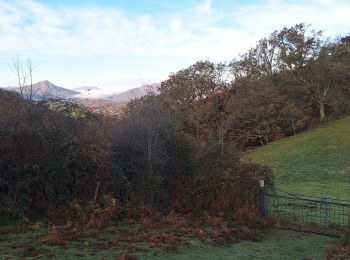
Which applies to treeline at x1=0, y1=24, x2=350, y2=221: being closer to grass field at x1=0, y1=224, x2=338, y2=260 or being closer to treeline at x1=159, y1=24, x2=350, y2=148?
grass field at x1=0, y1=224, x2=338, y2=260

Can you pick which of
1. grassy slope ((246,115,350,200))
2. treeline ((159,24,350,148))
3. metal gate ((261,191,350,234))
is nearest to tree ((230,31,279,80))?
treeline ((159,24,350,148))

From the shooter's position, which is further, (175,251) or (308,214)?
(308,214)

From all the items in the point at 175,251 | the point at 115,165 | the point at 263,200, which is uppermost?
the point at 115,165

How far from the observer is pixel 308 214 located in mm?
14148

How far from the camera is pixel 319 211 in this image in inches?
569

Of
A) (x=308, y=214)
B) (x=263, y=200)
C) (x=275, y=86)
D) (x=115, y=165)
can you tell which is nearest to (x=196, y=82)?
(x=275, y=86)

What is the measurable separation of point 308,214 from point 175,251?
6900 millimetres

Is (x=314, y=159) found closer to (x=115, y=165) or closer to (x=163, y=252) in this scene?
(x=115, y=165)

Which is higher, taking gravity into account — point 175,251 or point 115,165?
point 115,165

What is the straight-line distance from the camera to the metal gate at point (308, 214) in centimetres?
1183

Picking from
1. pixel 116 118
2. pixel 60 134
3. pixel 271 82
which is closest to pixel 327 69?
pixel 271 82

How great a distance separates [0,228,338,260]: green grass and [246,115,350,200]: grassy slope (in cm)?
1030

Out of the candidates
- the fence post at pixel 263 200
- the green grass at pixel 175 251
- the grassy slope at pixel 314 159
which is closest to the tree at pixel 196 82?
the grassy slope at pixel 314 159

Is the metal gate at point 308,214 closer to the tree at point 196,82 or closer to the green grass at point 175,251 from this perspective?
the green grass at point 175,251
